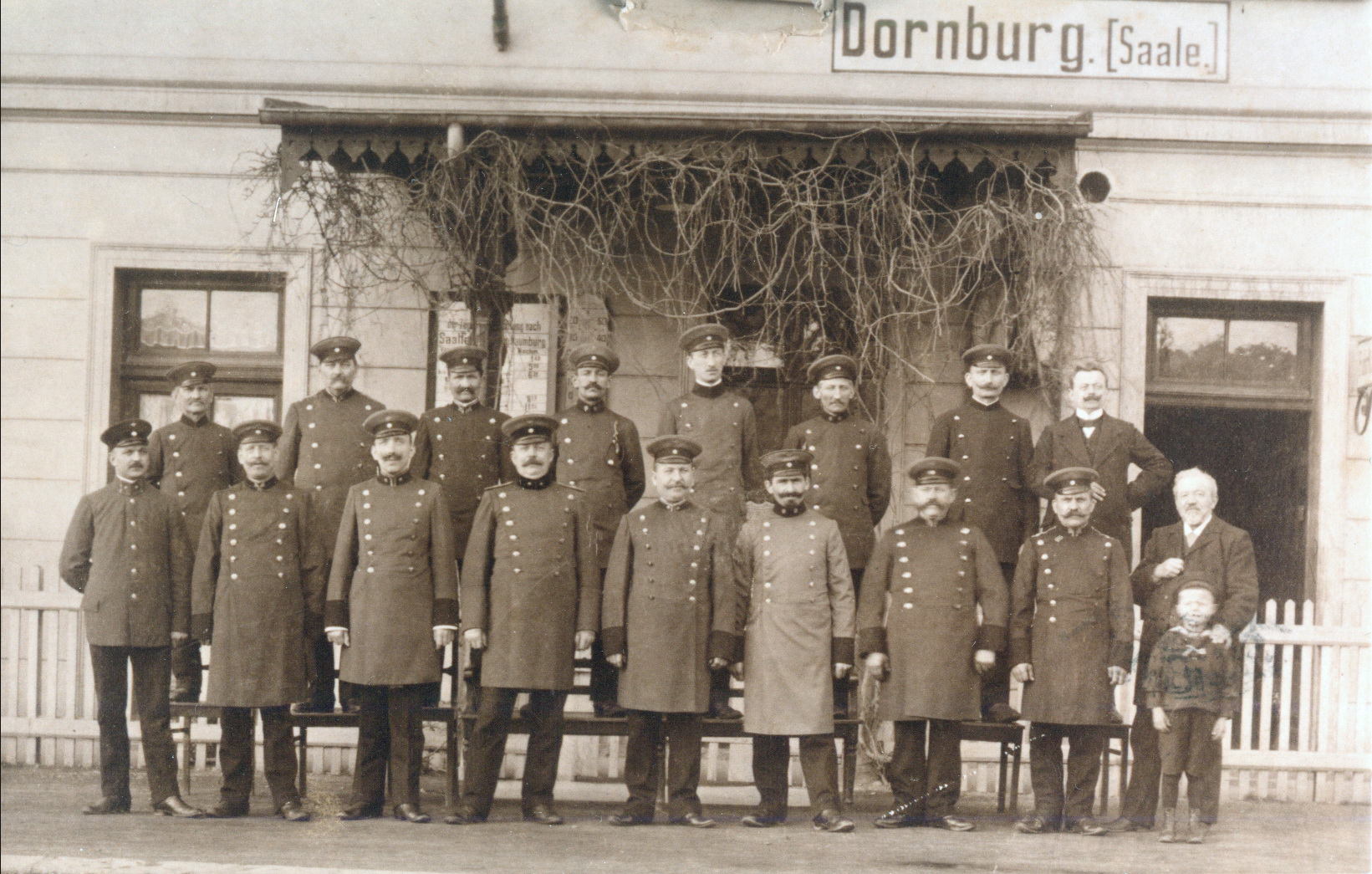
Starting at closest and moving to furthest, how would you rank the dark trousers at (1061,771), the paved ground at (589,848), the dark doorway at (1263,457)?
the paved ground at (589,848), the dark trousers at (1061,771), the dark doorway at (1263,457)

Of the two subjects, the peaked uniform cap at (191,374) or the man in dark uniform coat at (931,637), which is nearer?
the man in dark uniform coat at (931,637)

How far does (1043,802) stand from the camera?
630 centimetres

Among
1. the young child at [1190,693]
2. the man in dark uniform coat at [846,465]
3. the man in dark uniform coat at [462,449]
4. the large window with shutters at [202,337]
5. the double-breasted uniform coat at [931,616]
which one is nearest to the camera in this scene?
the young child at [1190,693]

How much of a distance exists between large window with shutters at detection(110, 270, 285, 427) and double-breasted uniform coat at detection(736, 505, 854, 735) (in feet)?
13.6

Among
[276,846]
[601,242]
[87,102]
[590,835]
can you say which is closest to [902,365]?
[601,242]

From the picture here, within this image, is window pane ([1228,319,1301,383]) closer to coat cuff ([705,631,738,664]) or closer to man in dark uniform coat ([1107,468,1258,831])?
man in dark uniform coat ([1107,468,1258,831])

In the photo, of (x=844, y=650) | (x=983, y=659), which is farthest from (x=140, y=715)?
(x=983, y=659)

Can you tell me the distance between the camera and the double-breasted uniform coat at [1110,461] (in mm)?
6969

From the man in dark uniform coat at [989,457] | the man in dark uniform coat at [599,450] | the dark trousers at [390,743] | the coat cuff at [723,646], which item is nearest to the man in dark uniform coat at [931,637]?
the man in dark uniform coat at [989,457]

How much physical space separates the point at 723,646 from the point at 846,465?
1.20 m

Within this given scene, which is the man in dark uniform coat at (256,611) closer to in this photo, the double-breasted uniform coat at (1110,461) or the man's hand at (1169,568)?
the double-breasted uniform coat at (1110,461)

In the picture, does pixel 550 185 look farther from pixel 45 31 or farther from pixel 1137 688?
pixel 1137 688

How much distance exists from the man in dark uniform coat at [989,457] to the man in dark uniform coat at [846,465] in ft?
1.06

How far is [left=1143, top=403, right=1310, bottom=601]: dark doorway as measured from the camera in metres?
8.82
